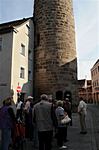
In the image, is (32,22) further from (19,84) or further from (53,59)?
(19,84)

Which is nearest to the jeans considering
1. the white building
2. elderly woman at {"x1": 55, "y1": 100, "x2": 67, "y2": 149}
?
elderly woman at {"x1": 55, "y1": 100, "x2": 67, "y2": 149}

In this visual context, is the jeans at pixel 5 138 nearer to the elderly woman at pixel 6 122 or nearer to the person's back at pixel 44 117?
the elderly woman at pixel 6 122

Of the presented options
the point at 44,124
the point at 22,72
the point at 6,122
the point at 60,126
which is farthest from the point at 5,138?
the point at 22,72

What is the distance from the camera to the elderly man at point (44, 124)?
602cm

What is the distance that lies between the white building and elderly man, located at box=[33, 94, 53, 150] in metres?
12.0

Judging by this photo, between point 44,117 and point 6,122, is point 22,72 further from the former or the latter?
point 44,117

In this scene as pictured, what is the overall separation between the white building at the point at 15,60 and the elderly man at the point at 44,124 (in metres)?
12.0

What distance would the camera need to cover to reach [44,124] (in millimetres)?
6027

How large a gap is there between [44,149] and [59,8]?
Answer: 18.7m

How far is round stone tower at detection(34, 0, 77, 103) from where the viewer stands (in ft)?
71.2

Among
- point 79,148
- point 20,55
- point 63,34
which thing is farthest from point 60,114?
point 63,34

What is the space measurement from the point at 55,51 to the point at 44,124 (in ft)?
53.1

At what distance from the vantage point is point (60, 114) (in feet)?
25.9

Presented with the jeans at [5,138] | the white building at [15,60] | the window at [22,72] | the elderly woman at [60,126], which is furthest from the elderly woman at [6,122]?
the window at [22,72]
